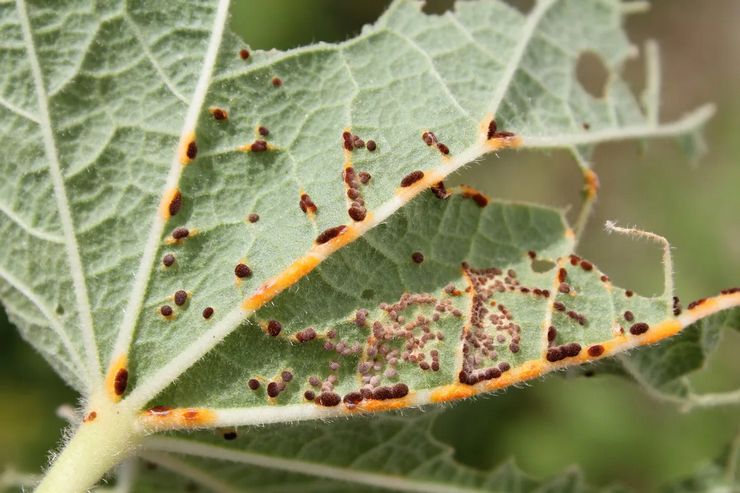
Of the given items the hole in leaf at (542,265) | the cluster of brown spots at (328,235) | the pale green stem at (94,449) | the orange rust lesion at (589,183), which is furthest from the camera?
the orange rust lesion at (589,183)

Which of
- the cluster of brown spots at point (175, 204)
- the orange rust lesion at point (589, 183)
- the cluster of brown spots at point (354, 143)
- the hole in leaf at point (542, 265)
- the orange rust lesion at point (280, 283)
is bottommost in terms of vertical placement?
the orange rust lesion at point (280, 283)

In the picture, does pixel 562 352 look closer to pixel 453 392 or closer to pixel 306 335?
pixel 453 392

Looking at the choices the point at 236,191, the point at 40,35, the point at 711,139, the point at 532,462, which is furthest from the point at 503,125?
the point at 711,139

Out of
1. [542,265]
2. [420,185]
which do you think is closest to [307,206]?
[420,185]

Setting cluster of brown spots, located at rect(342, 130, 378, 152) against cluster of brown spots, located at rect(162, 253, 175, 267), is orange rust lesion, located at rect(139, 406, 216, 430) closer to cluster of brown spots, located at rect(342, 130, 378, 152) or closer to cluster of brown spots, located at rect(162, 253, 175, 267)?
cluster of brown spots, located at rect(162, 253, 175, 267)

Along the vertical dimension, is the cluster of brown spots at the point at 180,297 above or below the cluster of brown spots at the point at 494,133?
below

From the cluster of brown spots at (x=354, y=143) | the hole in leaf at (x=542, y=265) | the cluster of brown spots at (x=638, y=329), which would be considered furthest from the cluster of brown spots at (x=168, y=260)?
the cluster of brown spots at (x=638, y=329)

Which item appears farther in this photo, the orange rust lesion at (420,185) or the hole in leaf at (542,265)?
the hole in leaf at (542,265)

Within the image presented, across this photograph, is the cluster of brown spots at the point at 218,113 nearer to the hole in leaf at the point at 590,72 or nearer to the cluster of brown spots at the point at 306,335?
the cluster of brown spots at the point at 306,335
